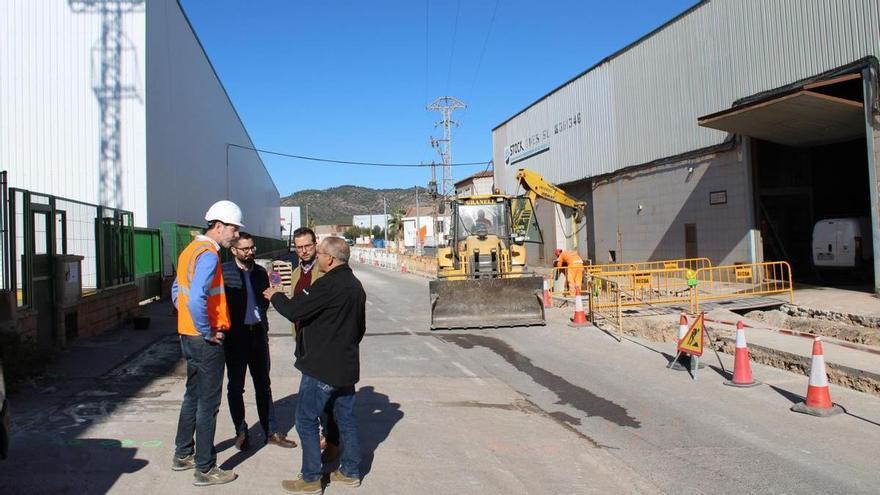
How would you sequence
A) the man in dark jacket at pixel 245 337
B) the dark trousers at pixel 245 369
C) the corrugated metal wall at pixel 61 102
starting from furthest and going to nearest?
1. the corrugated metal wall at pixel 61 102
2. the dark trousers at pixel 245 369
3. the man in dark jacket at pixel 245 337

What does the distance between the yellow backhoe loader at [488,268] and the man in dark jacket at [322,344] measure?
9.11m

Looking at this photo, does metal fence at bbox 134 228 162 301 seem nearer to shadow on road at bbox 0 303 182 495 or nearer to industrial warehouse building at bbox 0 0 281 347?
industrial warehouse building at bbox 0 0 281 347

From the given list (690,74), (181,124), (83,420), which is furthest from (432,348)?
(181,124)

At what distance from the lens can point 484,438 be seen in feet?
20.0

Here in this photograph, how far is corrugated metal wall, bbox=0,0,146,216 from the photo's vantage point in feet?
68.8

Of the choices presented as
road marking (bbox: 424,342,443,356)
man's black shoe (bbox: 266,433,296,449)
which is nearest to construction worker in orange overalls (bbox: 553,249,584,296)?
road marking (bbox: 424,342,443,356)

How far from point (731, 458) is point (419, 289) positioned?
69.0 ft

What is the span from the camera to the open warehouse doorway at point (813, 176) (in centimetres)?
1667

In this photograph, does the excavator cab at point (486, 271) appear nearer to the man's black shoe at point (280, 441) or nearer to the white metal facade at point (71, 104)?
the man's black shoe at point (280, 441)

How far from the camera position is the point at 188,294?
14.8 feet

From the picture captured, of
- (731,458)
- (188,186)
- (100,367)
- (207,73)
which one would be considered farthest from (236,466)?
(207,73)

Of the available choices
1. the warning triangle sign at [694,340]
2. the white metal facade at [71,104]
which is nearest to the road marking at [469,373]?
the warning triangle sign at [694,340]

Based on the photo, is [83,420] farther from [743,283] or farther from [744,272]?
[744,272]

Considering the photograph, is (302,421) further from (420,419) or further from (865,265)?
(865,265)
